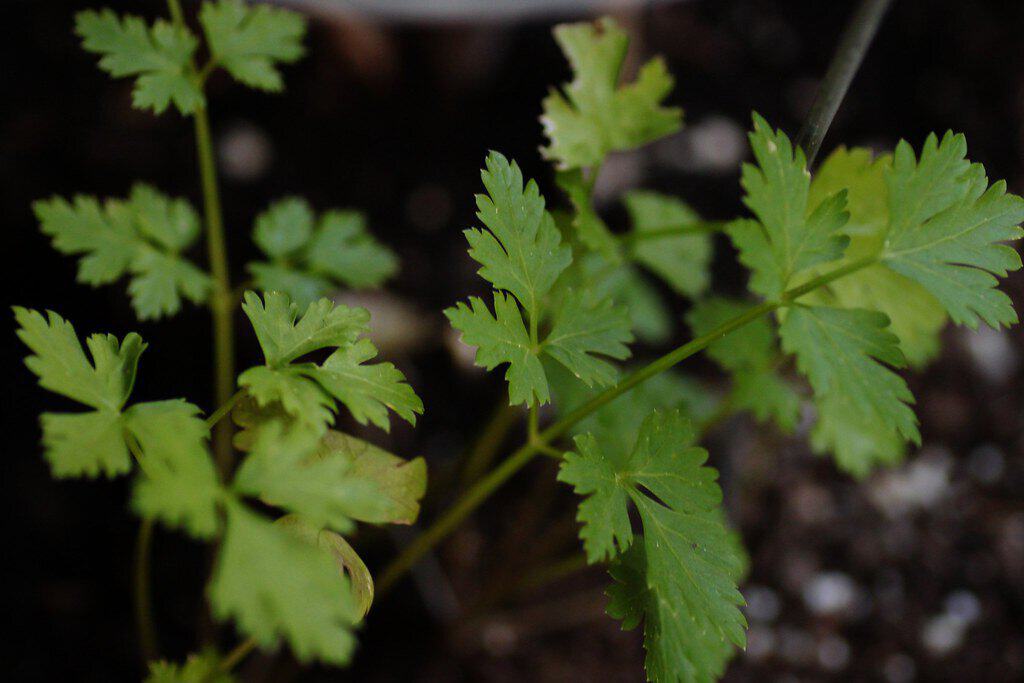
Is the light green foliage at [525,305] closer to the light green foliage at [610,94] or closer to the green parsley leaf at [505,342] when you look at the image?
the green parsley leaf at [505,342]

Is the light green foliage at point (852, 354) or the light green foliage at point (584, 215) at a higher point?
the light green foliage at point (584, 215)

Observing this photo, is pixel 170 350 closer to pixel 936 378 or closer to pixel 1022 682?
pixel 936 378

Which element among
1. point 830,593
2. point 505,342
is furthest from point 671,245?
point 830,593

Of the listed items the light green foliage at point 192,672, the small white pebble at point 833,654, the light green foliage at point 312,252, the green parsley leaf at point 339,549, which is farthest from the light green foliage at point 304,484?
the small white pebble at point 833,654

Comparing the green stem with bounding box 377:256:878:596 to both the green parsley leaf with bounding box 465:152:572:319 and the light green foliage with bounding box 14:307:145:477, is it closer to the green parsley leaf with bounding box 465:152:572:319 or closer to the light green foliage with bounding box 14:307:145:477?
the green parsley leaf with bounding box 465:152:572:319

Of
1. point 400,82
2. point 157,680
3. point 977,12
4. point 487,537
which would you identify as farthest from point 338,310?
point 977,12

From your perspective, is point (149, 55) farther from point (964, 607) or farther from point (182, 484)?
point (964, 607)
